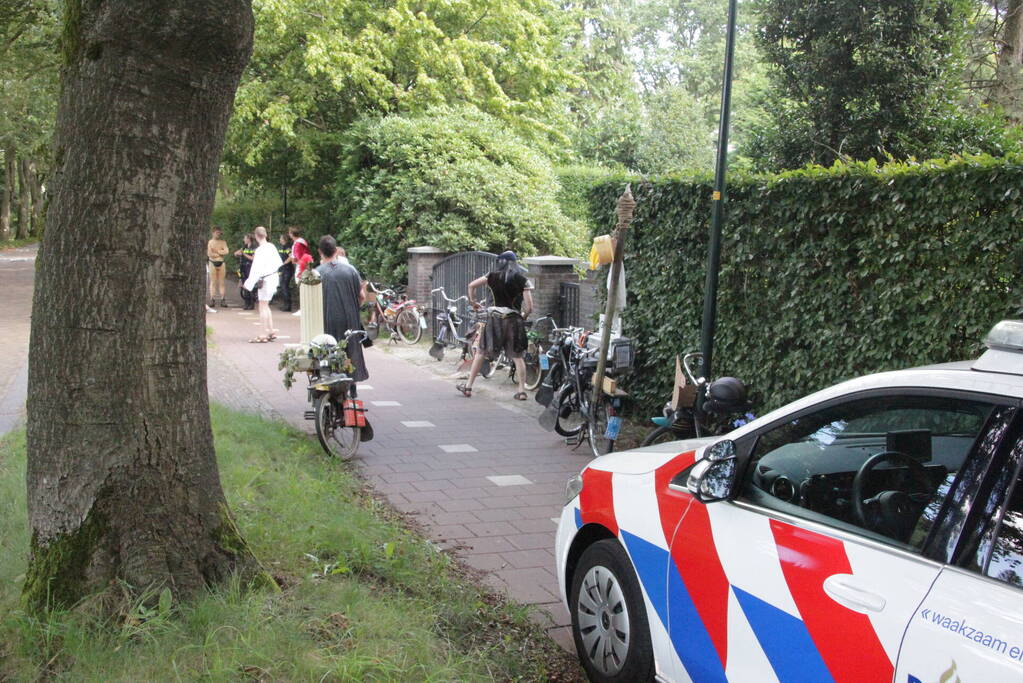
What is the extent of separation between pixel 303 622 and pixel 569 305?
934cm

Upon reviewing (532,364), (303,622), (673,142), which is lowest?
(303,622)

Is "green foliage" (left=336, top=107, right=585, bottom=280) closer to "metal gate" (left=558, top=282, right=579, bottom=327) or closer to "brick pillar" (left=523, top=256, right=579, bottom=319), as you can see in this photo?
"brick pillar" (left=523, top=256, right=579, bottom=319)

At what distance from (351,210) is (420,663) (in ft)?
57.3

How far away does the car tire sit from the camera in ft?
12.0

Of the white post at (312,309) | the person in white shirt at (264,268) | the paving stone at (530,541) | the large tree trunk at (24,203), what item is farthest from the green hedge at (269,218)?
the large tree trunk at (24,203)

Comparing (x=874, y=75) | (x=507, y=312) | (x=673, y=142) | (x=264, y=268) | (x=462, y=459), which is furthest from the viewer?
(x=673, y=142)

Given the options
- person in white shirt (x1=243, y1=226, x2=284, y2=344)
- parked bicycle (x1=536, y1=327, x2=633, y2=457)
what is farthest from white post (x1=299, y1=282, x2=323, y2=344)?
person in white shirt (x1=243, y1=226, x2=284, y2=344)

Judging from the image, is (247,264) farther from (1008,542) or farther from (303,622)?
(1008,542)

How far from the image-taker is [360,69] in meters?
20.8

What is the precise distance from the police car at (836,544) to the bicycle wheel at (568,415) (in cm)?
492

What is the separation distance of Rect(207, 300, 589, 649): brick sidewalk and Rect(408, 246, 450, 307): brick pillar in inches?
108

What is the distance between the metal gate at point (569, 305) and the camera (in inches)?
502

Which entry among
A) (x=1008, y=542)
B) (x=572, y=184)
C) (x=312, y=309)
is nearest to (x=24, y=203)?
(x=572, y=184)

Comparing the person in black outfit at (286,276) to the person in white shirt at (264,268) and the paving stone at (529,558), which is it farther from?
the paving stone at (529,558)
